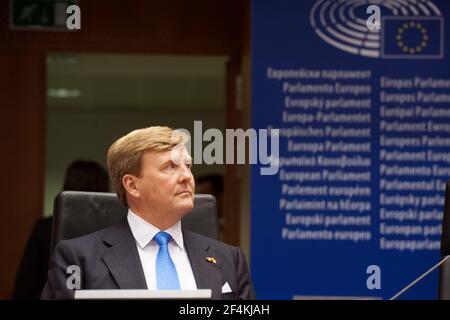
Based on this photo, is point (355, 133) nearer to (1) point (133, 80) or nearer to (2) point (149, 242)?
(2) point (149, 242)

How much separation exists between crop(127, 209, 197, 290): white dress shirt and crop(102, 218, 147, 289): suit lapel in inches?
0.6

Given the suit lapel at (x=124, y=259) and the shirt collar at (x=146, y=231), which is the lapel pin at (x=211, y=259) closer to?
the shirt collar at (x=146, y=231)

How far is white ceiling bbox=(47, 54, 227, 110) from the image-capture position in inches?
159

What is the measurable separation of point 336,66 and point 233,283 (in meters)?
1.60

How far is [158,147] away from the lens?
1.97m

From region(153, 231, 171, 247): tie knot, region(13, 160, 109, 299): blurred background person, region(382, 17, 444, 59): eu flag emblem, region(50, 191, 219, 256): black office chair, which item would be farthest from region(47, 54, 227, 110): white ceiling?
region(153, 231, 171, 247): tie knot

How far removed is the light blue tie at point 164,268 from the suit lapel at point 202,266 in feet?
0.18

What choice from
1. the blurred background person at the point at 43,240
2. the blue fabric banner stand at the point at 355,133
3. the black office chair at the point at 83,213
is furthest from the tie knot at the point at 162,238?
the blue fabric banner stand at the point at 355,133

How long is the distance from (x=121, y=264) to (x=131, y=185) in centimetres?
20

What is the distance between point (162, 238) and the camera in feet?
6.52

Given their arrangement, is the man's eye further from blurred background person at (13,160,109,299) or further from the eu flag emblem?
the eu flag emblem

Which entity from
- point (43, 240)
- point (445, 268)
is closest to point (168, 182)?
point (445, 268)
